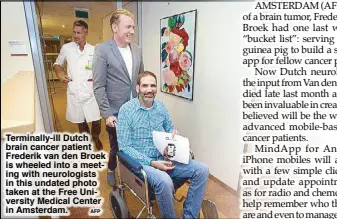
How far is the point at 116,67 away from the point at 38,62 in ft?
3.25

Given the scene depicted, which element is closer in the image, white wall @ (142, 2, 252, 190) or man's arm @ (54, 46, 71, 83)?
white wall @ (142, 2, 252, 190)

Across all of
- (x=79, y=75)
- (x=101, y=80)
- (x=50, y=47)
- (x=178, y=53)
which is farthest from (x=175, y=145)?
(x=50, y=47)

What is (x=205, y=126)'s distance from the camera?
6.45ft

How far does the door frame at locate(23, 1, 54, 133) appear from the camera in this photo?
188 cm

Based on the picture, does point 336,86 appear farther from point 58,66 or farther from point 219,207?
point 58,66

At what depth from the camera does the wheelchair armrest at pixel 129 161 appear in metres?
1.10

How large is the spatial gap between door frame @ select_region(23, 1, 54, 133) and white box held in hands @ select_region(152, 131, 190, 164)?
1415 millimetres

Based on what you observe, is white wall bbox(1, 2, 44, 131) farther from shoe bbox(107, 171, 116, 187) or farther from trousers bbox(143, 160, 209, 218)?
trousers bbox(143, 160, 209, 218)

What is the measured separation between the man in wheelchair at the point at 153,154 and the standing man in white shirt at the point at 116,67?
24 cm

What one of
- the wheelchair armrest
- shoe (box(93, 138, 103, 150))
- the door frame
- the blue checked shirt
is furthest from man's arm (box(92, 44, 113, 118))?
shoe (box(93, 138, 103, 150))

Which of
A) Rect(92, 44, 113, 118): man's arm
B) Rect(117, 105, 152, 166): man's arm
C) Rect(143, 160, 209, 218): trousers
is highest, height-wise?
Rect(92, 44, 113, 118): man's arm

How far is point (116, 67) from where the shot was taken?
60.3 inches

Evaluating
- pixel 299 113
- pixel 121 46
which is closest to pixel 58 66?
pixel 121 46

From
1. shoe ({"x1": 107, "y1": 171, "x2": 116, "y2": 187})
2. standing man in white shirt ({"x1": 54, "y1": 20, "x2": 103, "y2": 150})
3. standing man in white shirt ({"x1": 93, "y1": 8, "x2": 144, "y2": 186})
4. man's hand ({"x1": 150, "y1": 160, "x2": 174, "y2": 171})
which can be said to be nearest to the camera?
man's hand ({"x1": 150, "y1": 160, "x2": 174, "y2": 171})
